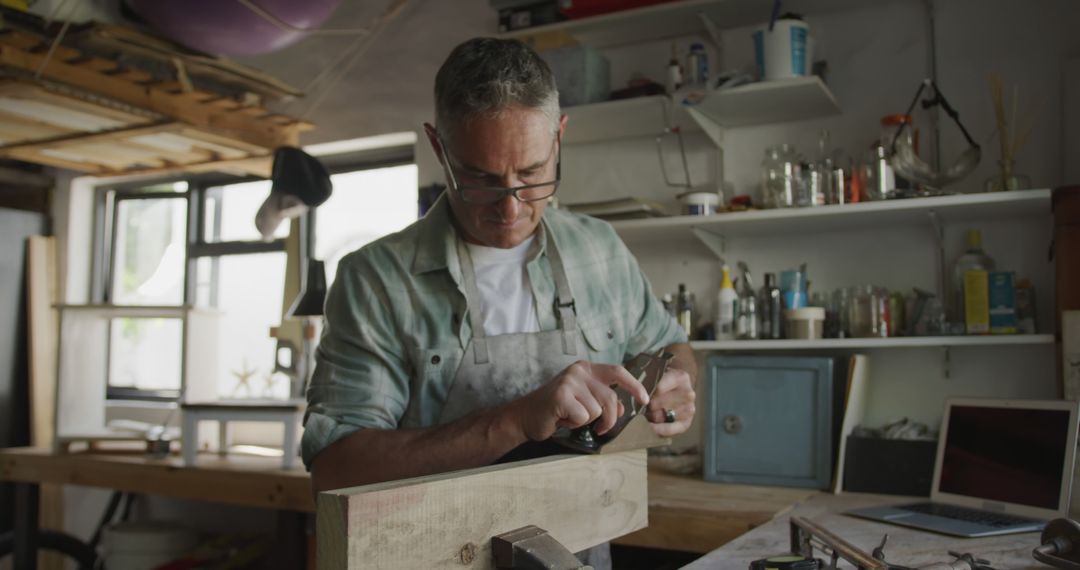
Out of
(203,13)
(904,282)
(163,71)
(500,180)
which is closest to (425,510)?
(500,180)

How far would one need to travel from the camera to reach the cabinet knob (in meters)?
2.65

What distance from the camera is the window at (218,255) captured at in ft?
13.1

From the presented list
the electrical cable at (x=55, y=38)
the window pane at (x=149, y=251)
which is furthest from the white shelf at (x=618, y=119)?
the window pane at (x=149, y=251)

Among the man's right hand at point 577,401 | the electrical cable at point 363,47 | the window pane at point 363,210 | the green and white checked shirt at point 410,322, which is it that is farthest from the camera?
the window pane at point 363,210

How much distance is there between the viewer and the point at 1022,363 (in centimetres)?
255

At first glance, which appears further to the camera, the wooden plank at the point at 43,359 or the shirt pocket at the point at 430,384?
the wooden plank at the point at 43,359

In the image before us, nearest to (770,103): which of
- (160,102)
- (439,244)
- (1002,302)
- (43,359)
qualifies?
(1002,302)

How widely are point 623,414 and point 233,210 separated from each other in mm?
3581

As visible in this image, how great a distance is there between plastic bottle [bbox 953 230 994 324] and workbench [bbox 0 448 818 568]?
2.35ft

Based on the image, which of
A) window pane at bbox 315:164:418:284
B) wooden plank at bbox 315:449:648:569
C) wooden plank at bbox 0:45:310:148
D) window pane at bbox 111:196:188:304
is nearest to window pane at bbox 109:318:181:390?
window pane at bbox 111:196:188:304

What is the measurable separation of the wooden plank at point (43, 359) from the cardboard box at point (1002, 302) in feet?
13.3

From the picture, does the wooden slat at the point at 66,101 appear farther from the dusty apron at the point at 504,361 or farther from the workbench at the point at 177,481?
the dusty apron at the point at 504,361

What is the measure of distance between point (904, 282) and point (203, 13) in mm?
2397

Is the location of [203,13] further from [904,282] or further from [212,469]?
[904,282]
